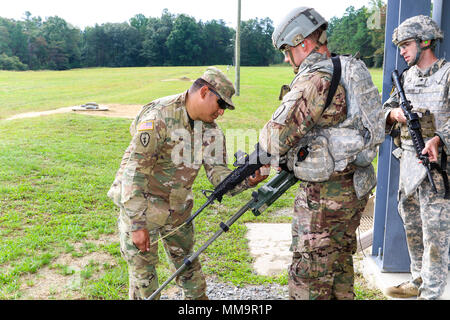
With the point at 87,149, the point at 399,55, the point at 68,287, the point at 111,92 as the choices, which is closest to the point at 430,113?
the point at 399,55

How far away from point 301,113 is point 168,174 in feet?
3.78

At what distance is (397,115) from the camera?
3.67m

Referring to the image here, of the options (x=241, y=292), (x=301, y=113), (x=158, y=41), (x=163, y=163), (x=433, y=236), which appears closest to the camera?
(x=301, y=113)

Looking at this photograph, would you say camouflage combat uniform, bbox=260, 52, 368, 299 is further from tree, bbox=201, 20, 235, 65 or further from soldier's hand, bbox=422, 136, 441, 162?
tree, bbox=201, 20, 235, 65

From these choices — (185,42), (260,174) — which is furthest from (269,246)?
(185,42)

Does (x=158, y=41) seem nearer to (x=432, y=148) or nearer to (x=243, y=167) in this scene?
(x=432, y=148)

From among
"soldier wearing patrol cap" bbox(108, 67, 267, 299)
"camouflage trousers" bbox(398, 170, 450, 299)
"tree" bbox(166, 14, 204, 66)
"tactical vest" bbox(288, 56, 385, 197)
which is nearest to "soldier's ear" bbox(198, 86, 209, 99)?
"soldier wearing patrol cap" bbox(108, 67, 267, 299)

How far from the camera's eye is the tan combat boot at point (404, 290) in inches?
152

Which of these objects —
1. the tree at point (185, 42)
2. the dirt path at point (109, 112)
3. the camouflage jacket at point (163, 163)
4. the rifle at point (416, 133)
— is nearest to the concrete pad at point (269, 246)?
the camouflage jacket at point (163, 163)

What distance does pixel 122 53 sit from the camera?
60.7 meters

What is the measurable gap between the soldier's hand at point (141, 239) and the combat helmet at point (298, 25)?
60.7 inches

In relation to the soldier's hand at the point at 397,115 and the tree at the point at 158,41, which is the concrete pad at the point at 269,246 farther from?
the tree at the point at 158,41

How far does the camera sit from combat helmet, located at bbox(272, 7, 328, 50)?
100 inches

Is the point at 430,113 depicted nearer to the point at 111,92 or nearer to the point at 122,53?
the point at 111,92
